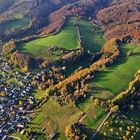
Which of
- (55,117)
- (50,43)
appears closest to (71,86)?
(55,117)

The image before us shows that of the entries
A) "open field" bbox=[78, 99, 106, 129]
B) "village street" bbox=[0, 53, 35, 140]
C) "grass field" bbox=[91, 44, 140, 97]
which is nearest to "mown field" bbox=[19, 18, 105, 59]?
"village street" bbox=[0, 53, 35, 140]

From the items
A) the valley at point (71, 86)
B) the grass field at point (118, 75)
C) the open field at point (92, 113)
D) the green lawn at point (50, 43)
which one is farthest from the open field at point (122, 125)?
the green lawn at point (50, 43)

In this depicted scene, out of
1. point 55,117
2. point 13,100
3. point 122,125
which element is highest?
point 13,100

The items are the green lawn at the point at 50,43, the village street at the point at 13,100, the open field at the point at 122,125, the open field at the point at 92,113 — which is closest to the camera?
the open field at the point at 122,125

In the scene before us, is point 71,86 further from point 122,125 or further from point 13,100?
point 122,125

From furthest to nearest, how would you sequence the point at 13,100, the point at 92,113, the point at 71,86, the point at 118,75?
the point at 118,75, the point at 71,86, the point at 13,100, the point at 92,113

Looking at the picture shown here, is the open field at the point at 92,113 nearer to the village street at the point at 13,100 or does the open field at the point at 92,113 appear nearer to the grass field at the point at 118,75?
the grass field at the point at 118,75

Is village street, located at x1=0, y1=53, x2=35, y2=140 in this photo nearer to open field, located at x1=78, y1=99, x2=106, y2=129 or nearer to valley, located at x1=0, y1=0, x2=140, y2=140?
valley, located at x1=0, y1=0, x2=140, y2=140

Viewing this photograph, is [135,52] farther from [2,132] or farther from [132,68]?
[2,132]
